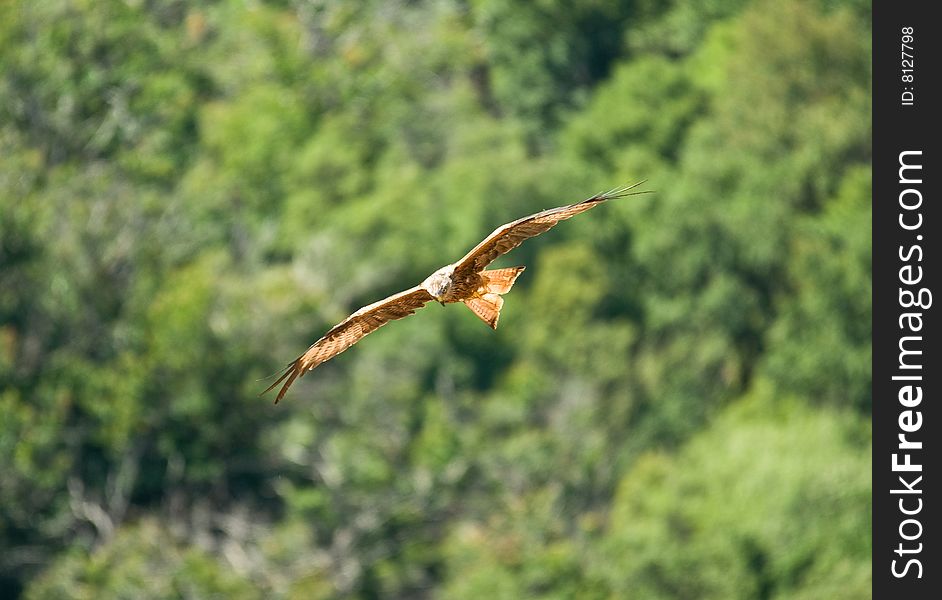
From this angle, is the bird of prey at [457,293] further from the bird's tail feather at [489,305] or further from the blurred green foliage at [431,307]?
the blurred green foliage at [431,307]

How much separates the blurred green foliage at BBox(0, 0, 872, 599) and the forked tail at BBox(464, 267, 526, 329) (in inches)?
794

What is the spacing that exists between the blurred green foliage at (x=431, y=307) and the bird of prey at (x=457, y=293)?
64.3 ft

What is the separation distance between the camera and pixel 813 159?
52.7m

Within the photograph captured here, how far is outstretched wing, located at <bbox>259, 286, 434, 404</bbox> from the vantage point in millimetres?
14703

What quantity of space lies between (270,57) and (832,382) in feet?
55.8

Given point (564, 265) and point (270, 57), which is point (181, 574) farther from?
point (270, 57)

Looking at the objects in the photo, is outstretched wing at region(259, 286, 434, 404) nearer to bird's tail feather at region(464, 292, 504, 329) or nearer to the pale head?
the pale head

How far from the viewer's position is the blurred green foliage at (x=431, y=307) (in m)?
36.6

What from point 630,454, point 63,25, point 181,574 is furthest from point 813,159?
point 181,574

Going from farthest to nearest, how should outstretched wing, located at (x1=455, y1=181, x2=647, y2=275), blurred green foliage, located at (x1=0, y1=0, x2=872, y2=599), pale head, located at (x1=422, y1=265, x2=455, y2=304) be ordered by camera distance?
blurred green foliage, located at (x1=0, y1=0, x2=872, y2=599), pale head, located at (x1=422, y1=265, x2=455, y2=304), outstretched wing, located at (x1=455, y1=181, x2=647, y2=275)
